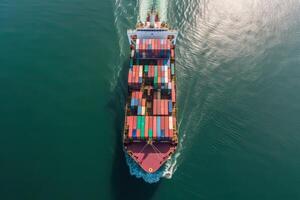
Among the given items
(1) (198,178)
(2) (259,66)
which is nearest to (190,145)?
(1) (198,178)

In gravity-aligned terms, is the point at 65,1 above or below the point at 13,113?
above

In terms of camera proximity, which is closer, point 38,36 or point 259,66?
point 259,66

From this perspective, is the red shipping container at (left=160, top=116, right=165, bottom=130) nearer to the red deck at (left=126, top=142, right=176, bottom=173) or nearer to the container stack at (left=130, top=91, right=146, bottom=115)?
the red deck at (left=126, top=142, right=176, bottom=173)

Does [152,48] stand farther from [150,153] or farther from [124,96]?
[150,153]

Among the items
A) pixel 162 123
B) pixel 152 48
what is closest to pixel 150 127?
pixel 162 123

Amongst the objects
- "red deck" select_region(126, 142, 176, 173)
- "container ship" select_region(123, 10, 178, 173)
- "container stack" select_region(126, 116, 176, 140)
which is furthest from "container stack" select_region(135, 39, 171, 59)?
"red deck" select_region(126, 142, 176, 173)

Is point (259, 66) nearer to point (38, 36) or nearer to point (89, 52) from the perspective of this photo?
point (89, 52)

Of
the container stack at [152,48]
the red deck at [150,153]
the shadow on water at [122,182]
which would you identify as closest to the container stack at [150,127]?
the red deck at [150,153]
